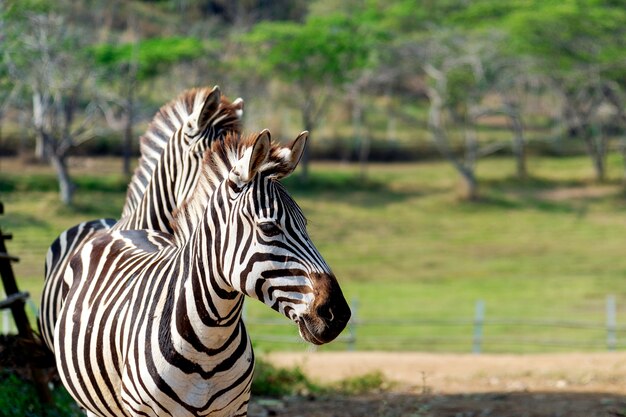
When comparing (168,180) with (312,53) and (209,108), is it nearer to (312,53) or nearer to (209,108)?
(209,108)

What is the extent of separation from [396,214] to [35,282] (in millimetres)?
20859

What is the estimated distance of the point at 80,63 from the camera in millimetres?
35594

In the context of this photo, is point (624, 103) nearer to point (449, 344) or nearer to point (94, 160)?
point (94, 160)

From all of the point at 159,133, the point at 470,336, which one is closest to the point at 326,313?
the point at 159,133

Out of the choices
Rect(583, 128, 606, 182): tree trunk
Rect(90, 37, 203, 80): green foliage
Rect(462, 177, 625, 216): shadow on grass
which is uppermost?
Rect(90, 37, 203, 80): green foliage

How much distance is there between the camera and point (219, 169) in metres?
4.24

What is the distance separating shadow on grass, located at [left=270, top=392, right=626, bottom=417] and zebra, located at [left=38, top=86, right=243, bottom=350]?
2653mm

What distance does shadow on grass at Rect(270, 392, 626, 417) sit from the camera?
807cm

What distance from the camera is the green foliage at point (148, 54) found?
3856cm

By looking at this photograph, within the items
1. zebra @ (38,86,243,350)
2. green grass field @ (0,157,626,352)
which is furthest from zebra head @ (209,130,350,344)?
green grass field @ (0,157,626,352)

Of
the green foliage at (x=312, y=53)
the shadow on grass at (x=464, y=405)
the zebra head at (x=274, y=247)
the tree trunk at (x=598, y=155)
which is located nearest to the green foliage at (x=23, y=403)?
the shadow on grass at (x=464, y=405)

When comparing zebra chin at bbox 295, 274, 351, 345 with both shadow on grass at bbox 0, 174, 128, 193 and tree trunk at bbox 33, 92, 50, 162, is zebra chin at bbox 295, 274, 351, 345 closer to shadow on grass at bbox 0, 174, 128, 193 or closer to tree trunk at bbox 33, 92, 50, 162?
shadow on grass at bbox 0, 174, 128, 193

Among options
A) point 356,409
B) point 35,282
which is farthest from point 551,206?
point 356,409

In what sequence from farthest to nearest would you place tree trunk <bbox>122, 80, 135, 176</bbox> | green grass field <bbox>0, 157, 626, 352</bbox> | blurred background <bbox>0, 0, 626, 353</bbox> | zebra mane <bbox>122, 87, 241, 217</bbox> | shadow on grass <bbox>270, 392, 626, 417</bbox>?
tree trunk <bbox>122, 80, 135, 176</bbox>
blurred background <bbox>0, 0, 626, 353</bbox>
green grass field <bbox>0, 157, 626, 352</bbox>
shadow on grass <bbox>270, 392, 626, 417</bbox>
zebra mane <bbox>122, 87, 241, 217</bbox>
